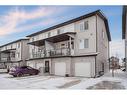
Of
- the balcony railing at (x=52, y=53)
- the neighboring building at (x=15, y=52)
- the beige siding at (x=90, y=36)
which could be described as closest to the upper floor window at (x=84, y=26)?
the beige siding at (x=90, y=36)

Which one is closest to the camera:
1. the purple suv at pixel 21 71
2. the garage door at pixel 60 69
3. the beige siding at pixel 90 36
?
the beige siding at pixel 90 36

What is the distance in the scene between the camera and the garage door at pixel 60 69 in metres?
26.1

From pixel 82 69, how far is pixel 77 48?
304 cm

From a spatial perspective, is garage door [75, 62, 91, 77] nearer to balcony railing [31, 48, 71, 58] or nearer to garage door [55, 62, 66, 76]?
garage door [55, 62, 66, 76]

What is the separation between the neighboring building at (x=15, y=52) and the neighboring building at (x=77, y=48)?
6.68 metres

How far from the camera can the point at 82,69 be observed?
2425 centimetres

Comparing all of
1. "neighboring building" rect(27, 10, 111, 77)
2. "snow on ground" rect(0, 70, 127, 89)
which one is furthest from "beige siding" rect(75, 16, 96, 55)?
"snow on ground" rect(0, 70, 127, 89)

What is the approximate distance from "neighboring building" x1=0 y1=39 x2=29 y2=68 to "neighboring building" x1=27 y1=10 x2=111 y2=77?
6.68 m

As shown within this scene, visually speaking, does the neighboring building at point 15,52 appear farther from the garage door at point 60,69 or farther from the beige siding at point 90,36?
the beige siding at point 90,36

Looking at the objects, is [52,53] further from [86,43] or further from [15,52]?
[15,52]

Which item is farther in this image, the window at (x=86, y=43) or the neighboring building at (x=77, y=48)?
the window at (x=86, y=43)

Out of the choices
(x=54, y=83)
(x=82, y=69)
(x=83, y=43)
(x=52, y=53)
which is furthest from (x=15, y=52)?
(x=54, y=83)
